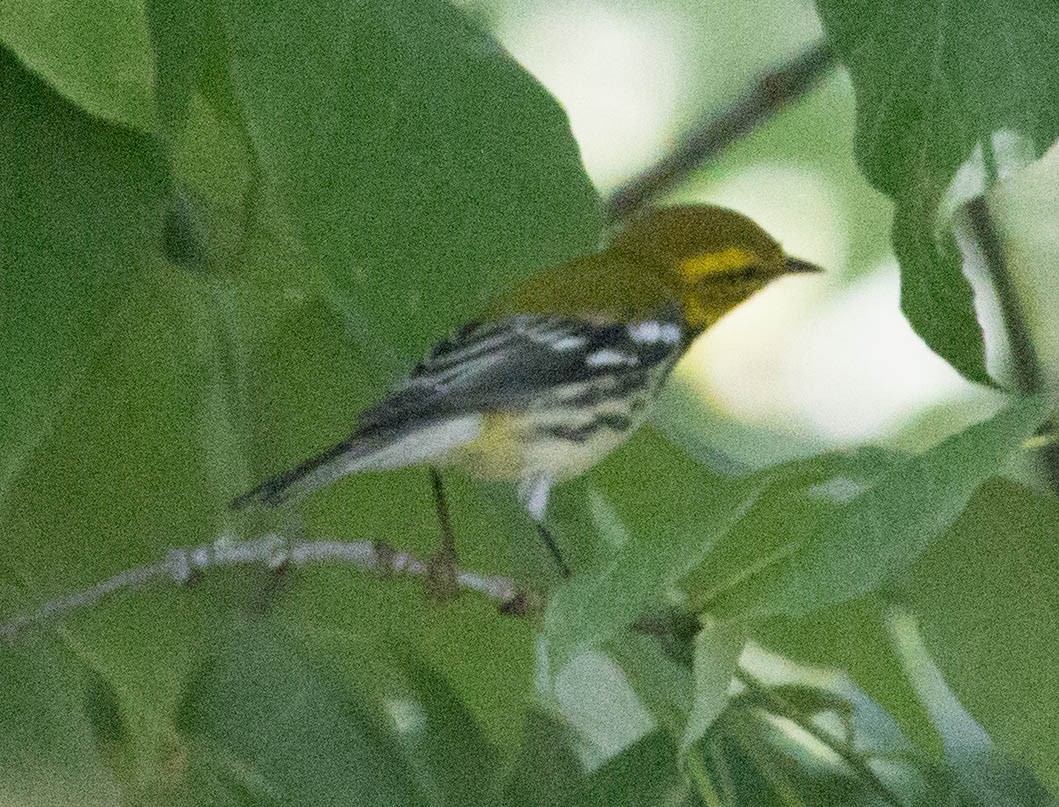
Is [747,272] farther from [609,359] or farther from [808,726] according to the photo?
[808,726]

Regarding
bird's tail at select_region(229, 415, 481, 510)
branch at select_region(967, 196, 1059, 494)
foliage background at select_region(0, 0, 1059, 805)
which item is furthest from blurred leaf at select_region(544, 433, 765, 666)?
branch at select_region(967, 196, 1059, 494)

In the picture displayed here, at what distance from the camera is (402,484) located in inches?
16.5

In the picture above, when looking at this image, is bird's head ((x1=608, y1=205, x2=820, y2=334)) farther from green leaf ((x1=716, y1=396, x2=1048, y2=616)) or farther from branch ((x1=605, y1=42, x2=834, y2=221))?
green leaf ((x1=716, y1=396, x2=1048, y2=616))

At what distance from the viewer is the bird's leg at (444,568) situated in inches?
14.3

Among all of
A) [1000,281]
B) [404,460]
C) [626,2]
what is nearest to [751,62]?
[626,2]

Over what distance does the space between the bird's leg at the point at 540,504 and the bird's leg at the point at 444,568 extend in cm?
2

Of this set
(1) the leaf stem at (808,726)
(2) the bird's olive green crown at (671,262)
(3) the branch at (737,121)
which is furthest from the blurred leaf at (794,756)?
(3) the branch at (737,121)

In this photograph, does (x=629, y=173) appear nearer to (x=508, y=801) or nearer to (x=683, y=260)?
(x=683, y=260)

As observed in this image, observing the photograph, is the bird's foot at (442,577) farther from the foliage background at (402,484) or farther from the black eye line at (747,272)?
the black eye line at (747,272)

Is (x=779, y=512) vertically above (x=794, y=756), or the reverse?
(x=779, y=512)

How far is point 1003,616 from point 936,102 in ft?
0.43

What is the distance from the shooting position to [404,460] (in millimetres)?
412

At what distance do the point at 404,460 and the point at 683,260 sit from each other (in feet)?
0.87

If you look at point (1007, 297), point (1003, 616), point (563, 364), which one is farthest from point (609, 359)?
point (1003, 616)
